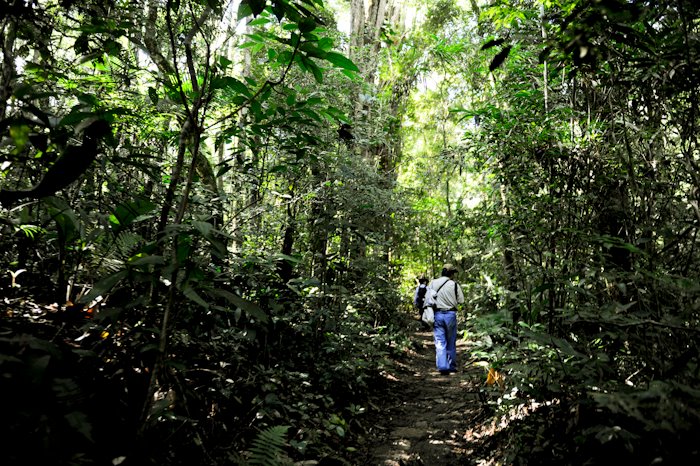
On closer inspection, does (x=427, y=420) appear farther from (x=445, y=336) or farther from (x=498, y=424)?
(x=445, y=336)

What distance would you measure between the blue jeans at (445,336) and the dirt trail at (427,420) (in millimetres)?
245

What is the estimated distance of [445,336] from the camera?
23.6ft

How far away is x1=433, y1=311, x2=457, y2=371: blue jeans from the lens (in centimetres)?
714

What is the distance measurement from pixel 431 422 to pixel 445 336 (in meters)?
2.34

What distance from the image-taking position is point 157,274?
1.98m

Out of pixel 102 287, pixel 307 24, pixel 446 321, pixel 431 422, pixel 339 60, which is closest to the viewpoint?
pixel 102 287

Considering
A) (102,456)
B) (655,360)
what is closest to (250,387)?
(102,456)

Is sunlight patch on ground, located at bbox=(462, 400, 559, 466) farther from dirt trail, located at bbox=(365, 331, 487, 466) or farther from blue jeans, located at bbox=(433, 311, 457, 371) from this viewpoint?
blue jeans, located at bbox=(433, 311, 457, 371)

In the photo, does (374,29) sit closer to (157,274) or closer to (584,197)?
(584,197)

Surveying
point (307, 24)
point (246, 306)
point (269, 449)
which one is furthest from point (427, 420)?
point (307, 24)

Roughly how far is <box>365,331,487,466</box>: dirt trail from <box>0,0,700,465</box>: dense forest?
0.30 m

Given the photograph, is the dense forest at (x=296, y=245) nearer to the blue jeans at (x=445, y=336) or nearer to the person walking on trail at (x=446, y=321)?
the person walking on trail at (x=446, y=321)

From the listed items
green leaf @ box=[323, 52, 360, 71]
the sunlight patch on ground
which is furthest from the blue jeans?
green leaf @ box=[323, 52, 360, 71]

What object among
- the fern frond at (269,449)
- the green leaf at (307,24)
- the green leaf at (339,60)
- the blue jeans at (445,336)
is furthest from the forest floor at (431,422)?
the green leaf at (307,24)
